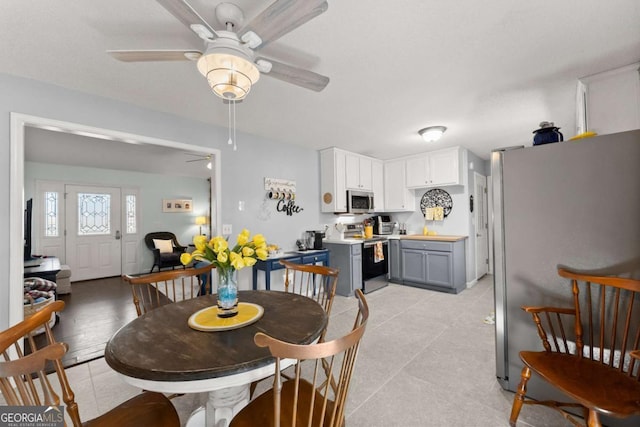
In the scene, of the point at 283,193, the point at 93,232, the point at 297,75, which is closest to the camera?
the point at 297,75

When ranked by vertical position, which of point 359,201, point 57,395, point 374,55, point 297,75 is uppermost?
point 374,55

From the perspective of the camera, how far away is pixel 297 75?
1.59 m

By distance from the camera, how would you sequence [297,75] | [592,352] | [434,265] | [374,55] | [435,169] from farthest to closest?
1. [435,169]
2. [434,265]
3. [374,55]
4. [297,75]
5. [592,352]

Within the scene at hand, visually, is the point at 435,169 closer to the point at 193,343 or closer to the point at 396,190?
the point at 396,190

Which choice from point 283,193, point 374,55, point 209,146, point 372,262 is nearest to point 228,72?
point 374,55

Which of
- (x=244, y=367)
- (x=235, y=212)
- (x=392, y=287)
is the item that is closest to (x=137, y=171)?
(x=235, y=212)

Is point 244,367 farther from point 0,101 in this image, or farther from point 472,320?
point 472,320

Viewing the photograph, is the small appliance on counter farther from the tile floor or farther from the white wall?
the tile floor

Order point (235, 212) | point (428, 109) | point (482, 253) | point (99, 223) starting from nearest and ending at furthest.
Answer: point (428, 109)
point (235, 212)
point (482, 253)
point (99, 223)

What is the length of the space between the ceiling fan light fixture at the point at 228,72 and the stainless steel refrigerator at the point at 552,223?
5.87 ft

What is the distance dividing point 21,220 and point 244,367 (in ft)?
7.77

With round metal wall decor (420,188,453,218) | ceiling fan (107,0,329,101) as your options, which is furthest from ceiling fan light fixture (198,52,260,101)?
round metal wall decor (420,188,453,218)

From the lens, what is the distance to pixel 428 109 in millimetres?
2830

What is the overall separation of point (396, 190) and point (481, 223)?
1746 millimetres
